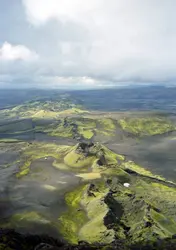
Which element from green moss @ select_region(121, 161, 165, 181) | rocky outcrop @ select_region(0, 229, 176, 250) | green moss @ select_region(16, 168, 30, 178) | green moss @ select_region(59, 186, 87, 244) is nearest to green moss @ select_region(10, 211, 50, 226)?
green moss @ select_region(59, 186, 87, 244)

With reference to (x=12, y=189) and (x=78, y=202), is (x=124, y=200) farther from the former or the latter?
(x=12, y=189)

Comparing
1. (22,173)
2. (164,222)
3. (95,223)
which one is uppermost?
(22,173)

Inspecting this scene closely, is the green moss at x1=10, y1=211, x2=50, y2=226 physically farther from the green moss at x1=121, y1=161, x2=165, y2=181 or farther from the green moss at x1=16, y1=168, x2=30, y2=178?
the green moss at x1=121, y1=161, x2=165, y2=181

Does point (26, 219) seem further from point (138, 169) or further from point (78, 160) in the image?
point (138, 169)

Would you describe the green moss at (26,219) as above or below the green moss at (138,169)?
above

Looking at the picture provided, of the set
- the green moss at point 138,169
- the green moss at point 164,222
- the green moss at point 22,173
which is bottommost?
the green moss at point 138,169

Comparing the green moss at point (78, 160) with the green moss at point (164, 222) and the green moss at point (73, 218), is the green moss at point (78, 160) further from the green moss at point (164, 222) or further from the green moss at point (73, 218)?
the green moss at point (164, 222)

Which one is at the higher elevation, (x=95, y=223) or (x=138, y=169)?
(x=95, y=223)

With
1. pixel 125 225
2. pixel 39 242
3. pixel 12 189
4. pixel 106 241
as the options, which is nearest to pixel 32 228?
pixel 39 242

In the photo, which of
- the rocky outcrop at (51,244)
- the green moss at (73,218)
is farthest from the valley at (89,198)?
the rocky outcrop at (51,244)

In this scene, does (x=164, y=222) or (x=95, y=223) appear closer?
(x=95, y=223)

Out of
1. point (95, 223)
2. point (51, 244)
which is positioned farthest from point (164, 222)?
point (51, 244)
